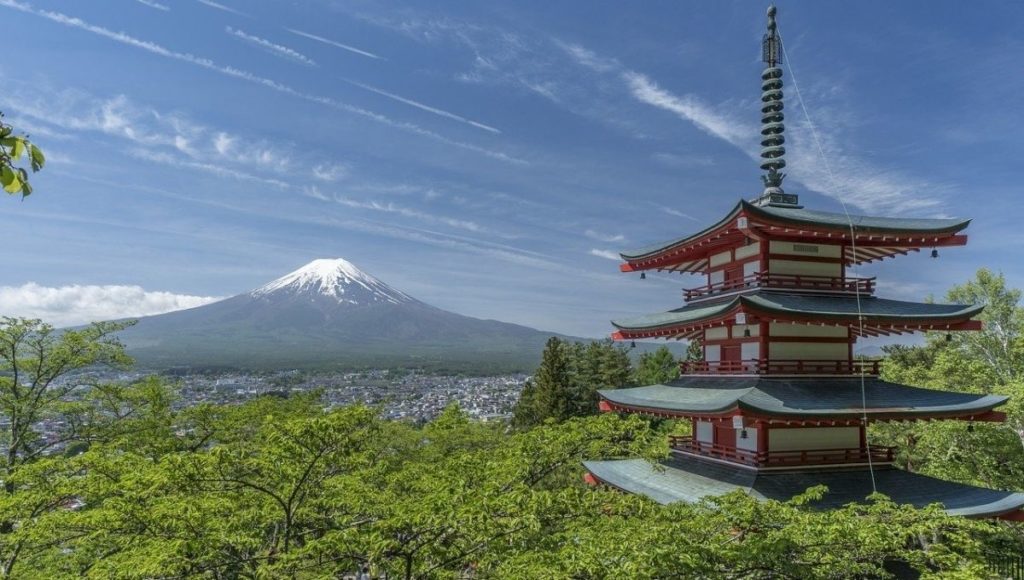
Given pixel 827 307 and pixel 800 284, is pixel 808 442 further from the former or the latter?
pixel 800 284

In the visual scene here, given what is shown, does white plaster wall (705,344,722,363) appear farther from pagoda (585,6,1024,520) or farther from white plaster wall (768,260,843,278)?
white plaster wall (768,260,843,278)

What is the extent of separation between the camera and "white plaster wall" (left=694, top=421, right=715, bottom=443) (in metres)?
13.5

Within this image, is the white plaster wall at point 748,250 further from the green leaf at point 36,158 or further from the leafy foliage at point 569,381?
the leafy foliage at point 569,381

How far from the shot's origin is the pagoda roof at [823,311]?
1145 cm

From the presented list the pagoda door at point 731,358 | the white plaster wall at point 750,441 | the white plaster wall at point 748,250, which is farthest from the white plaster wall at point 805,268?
the white plaster wall at point 750,441

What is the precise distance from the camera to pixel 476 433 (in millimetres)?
22516

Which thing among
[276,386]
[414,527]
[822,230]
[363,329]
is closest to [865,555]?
[414,527]

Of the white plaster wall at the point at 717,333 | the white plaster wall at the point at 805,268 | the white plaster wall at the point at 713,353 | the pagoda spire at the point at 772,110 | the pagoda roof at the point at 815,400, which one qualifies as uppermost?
the pagoda spire at the point at 772,110

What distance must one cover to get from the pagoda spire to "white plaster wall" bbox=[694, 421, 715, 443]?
6.57 m

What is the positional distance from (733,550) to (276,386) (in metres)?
80.5

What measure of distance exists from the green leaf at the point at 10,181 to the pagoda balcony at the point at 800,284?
43.0 ft

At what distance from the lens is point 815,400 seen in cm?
1155

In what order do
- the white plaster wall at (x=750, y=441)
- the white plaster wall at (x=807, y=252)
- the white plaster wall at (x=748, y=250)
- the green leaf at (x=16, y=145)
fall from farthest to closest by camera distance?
the white plaster wall at (x=748, y=250), the white plaster wall at (x=807, y=252), the white plaster wall at (x=750, y=441), the green leaf at (x=16, y=145)

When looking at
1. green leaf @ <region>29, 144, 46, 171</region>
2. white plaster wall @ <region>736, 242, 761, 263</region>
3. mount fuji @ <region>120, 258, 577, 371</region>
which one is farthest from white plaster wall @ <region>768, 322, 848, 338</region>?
mount fuji @ <region>120, 258, 577, 371</region>
